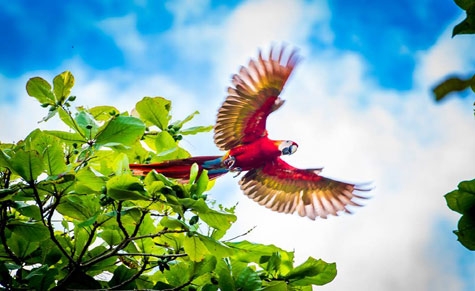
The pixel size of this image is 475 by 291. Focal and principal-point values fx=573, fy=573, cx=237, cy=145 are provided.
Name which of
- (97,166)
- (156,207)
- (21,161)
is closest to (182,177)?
(97,166)

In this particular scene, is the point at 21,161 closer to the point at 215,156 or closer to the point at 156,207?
the point at 156,207

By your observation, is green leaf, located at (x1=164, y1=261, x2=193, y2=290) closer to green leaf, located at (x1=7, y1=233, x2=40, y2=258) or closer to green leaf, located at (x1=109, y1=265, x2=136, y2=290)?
green leaf, located at (x1=109, y1=265, x2=136, y2=290)

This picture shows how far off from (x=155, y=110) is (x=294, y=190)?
0.89 meters

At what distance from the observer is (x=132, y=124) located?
1473 mm

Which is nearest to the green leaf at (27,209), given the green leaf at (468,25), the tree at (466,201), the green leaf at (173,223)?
the green leaf at (173,223)

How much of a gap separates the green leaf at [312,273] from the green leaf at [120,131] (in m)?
0.55

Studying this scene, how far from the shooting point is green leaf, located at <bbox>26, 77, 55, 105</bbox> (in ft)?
5.74

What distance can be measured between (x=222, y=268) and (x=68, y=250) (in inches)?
18.1

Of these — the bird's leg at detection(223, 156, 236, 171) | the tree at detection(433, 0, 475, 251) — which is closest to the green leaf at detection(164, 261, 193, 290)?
the bird's leg at detection(223, 156, 236, 171)

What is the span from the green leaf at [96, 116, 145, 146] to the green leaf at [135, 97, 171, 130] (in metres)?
0.32

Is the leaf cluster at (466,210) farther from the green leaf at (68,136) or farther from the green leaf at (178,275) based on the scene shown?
the green leaf at (68,136)

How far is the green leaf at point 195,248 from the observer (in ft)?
4.53

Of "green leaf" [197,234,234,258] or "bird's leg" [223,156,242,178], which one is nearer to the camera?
"green leaf" [197,234,234,258]

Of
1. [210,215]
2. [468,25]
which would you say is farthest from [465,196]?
[210,215]
